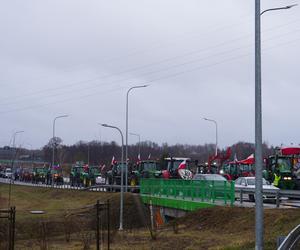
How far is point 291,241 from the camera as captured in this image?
1420cm

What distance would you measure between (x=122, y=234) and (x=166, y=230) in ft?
9.07

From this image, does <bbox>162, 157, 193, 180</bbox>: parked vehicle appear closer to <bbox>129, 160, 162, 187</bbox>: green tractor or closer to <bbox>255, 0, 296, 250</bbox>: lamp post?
<bbox>129, 160, 162, 187</bbox>: green tractor

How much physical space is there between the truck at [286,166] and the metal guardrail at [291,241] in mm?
22675

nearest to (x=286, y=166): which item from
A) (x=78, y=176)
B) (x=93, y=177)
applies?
(x=93, y=177)

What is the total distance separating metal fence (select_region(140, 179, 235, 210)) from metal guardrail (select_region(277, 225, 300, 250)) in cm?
1504

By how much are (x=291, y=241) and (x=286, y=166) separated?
25624 mm

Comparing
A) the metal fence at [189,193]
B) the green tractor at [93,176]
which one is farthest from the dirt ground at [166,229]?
the green tractor at [93,176]

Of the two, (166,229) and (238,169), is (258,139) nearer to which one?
(166,229)

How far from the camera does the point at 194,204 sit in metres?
33.4

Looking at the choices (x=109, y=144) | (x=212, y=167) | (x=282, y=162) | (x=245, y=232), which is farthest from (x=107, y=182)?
(x=109, y=144)

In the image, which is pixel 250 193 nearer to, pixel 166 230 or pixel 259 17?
pixel 166 230

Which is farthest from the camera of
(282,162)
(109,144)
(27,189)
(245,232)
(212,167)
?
(109,144)

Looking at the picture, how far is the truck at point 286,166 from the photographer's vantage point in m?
37.6

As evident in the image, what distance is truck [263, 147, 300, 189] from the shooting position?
37631 mm
